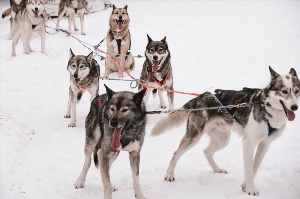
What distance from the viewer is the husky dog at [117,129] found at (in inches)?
105

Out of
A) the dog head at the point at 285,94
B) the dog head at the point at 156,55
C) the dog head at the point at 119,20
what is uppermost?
the dog head at the point at 119,20

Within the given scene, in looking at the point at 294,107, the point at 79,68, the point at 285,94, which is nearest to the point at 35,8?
the point at 79,68

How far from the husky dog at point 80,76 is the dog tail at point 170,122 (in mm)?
1617

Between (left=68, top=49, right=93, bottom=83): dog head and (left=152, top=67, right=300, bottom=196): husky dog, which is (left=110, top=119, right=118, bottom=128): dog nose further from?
(left=68, top=49, right=93, bottom=83): dog head

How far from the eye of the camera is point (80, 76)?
4578 mm

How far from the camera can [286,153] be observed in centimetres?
396

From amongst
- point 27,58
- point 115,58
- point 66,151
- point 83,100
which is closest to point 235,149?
point 66,151

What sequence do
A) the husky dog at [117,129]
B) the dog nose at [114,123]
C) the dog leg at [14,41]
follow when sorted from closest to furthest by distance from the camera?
1. the dog nose at [114,123]
2. the husky dog at [117,129]
3. the dog leg at [14,41]

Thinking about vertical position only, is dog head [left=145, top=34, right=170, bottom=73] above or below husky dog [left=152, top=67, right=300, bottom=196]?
above

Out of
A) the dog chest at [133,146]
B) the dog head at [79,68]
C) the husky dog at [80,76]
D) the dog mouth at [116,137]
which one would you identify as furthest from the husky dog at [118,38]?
the dog mouth at [116,137]

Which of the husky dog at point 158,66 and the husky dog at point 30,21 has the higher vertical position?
the husky dog at point 30,21

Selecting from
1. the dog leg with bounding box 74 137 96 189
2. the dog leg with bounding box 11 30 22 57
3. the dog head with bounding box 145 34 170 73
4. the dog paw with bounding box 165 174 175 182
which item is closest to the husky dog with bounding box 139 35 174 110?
the dog head with bounding box 145 34 170 73

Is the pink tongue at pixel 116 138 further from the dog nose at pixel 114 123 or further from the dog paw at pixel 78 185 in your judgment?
the dog paw at pixel 78 185

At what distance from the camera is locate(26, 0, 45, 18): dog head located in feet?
24.8
